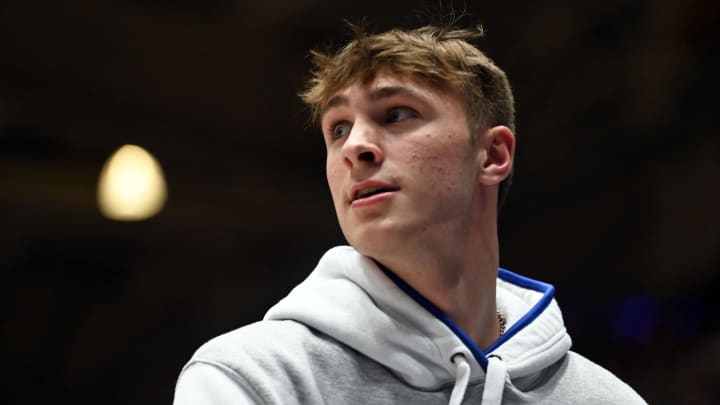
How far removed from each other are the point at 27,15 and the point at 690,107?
2.59m

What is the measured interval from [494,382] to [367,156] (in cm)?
42

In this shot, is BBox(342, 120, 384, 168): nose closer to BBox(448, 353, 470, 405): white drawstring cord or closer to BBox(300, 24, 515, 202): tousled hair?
BBox(300, 24, 515, 202): tousled hair

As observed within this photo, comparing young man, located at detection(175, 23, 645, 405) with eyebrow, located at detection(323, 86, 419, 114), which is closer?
young man, located at detection(175, 23, 645, 405)

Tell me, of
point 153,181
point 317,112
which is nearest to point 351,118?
point 317,112

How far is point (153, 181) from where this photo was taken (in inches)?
129

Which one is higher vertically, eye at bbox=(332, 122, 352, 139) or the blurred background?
eye at bbox=(332, 122, 352, 139)

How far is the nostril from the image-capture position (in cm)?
147

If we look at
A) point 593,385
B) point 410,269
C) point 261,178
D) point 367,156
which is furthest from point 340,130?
point 261,178

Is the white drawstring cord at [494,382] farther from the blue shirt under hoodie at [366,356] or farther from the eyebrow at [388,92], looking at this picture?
the eyebrow at [388,92]

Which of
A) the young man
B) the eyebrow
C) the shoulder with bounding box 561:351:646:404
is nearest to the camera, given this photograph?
the young man

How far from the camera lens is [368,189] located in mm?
1468

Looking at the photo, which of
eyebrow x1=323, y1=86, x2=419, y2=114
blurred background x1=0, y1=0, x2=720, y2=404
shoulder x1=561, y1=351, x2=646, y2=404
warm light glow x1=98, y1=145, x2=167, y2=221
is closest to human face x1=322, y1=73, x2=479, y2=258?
eyebrow x1=323, y1=86, x2=419, y2=114

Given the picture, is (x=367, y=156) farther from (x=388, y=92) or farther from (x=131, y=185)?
(x=131, y=185)

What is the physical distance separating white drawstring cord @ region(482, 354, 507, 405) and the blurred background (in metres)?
1.79
